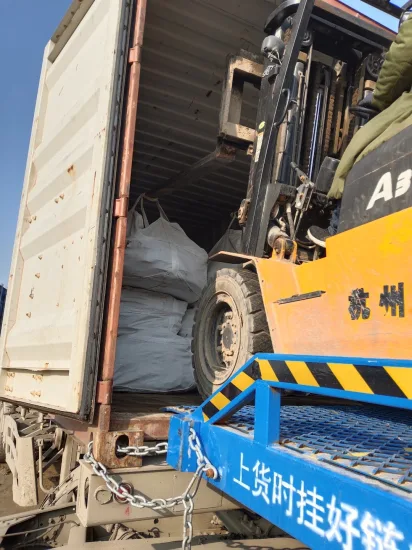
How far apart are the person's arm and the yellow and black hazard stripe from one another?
1.33 meters

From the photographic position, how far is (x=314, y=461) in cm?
143

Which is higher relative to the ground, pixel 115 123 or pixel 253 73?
pixel 253 73

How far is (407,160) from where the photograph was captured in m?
1.84

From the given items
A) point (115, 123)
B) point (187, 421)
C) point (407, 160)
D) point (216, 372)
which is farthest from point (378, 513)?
point (115, 123)

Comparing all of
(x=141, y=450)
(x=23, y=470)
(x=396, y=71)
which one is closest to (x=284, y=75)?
(x=396, y=71)

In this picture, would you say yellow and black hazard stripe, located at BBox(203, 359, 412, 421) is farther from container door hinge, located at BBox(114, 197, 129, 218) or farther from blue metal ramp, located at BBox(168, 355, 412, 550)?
container door hinge, located at BBox(114, 197, 129, 218)

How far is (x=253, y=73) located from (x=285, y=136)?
0.90m

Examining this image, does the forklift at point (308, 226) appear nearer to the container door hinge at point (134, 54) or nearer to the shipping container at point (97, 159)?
the shipping container at point (97, 159)

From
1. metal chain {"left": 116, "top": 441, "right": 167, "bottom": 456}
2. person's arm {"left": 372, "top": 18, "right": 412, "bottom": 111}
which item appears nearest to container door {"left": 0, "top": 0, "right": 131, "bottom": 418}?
metal chain {"left": 116, "top": 441, "right": 167, "bottom": 456}

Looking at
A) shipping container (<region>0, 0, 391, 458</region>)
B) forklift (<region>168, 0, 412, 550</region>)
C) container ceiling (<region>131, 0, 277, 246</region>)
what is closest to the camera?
forklift (<region>168, 0, 412, 550</region>)

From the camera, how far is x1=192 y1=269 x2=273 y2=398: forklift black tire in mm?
2740

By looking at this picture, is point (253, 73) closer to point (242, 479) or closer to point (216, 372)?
point (216, 372)

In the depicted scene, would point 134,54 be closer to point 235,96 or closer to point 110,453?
point 235,96

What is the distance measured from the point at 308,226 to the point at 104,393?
1.58 m
